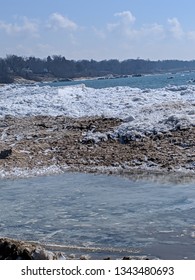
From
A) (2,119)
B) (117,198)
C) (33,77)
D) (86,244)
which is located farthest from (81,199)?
(33,77)

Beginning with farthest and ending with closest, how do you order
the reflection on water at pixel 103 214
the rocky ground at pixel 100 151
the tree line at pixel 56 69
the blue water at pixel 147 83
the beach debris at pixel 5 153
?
the tree line at pixel 56 69 → the blue water at pixel 147 83 → the beach debris at pixel 5 153 → the rocky ground at pixel 100 151 → the reflection on water at pixel 103 214

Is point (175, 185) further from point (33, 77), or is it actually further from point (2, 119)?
point (33, 77)

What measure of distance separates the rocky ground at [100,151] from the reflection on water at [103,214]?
4.13 ft

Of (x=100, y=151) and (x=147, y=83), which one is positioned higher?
(x=147, y=83)

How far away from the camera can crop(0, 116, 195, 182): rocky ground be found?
13594mm

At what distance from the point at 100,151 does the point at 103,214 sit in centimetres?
547

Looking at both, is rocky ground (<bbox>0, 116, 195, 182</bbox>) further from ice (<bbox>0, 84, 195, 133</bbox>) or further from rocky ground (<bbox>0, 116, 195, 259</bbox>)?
ice (<bbox>0, 84, 195, 133</bbox>)

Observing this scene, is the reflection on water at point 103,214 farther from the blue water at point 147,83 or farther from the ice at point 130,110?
the blue water at point 147,83

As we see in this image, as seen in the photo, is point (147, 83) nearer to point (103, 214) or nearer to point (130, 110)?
point (130, 110)

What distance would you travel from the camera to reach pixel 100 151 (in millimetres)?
→ 14914

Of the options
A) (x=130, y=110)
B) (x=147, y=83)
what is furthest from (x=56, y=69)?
(x=130, y=110)

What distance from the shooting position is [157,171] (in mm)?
13094

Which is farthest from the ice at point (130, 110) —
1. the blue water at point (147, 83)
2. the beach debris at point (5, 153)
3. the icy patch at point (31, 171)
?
the blue water at point (147, 83)

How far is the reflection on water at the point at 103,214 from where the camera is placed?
8008 millimetres
